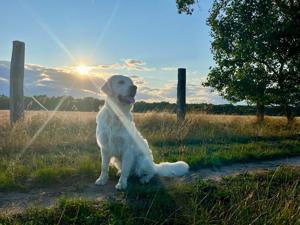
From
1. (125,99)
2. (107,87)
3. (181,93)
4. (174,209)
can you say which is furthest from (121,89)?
(181,93)

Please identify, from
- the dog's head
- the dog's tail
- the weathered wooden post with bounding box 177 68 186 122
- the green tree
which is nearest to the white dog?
the dog's head

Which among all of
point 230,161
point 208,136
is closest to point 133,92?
point 230,161

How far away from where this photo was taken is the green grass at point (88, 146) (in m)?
7.57

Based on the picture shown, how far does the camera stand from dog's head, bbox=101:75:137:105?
7402 millimetres

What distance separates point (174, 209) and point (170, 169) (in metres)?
2.27

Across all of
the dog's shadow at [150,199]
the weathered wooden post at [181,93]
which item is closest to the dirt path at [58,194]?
the dog's shadow at [150,199]

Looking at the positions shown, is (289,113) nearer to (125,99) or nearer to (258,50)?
(258,50)

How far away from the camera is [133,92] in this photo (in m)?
7.44

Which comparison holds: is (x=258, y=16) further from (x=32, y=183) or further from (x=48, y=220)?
(x=48, y=220)

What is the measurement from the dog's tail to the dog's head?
4.37 ft

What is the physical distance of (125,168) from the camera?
708cm

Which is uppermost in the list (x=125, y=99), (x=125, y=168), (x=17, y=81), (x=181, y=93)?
(x=17, y=81)

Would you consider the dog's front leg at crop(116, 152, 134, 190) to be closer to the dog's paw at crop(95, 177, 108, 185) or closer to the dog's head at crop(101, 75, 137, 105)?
the dog's paw at crop(95, 177, 108, 185)

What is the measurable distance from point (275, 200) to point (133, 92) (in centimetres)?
300
